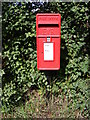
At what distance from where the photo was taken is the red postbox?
3.28 metres

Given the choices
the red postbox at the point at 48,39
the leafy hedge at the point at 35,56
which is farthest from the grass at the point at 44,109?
the red postbox at the point at 48,39

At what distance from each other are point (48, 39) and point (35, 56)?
0.58 m

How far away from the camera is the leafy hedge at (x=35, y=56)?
3.62 m

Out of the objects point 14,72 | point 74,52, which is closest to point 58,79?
point 74,52

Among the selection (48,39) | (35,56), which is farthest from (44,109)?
(48,39)

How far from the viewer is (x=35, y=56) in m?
3.74

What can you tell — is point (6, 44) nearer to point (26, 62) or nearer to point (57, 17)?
point (26, 62)

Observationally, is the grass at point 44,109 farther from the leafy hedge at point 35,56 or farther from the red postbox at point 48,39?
the red postbox at point 48,39

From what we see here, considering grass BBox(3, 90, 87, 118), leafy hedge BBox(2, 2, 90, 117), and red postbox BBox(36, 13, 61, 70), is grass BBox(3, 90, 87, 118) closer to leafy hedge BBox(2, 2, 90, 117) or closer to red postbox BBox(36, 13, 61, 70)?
leafy hedge BBox(2, 2, 90, 117)

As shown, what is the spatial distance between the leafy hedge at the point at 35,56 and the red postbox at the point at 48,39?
0.38 meters

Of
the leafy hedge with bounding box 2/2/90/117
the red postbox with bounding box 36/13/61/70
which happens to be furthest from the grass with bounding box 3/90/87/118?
the red postbox with bounding box 36/13/61/70

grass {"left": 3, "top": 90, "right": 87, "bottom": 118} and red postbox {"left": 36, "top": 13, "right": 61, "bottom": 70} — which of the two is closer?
red postbox {"left": 36, "top": 13, "right": 61, "bottom": 70}

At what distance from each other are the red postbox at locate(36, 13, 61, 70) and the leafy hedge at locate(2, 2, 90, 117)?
1.24 feet

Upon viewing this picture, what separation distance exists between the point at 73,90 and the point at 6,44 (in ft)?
5.28
